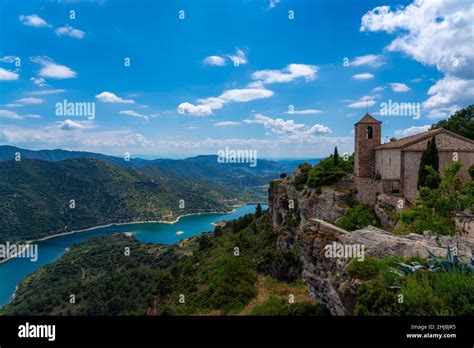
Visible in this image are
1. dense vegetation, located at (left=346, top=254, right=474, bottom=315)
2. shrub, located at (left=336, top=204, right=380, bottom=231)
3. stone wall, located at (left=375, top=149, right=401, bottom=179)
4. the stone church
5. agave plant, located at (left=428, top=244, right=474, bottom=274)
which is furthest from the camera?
stone wall, located at (left=375, top=149, right=401, bottom=179)

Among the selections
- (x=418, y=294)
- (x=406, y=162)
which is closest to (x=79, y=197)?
(x=406, y=162)

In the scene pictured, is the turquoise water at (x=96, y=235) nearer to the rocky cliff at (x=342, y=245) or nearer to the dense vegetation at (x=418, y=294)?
the rocky cliff at (x=342, y=245)

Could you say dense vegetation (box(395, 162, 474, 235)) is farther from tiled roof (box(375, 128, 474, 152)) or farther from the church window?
the church window

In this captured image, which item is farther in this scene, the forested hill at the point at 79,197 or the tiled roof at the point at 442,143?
the forested hill at the point at 79,197

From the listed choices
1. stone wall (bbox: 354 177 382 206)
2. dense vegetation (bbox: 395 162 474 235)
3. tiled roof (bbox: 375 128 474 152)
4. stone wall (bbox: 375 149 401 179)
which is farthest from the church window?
dense vegetation (bbox: 395 162 474 235)

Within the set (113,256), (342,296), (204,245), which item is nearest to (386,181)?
(342,296)

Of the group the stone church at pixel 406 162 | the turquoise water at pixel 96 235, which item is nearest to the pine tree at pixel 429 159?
the stone church at pixel 406 162

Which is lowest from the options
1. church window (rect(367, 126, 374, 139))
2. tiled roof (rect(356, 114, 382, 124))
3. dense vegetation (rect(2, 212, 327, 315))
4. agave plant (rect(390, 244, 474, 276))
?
dense vegetation (rect(2, 212, 327, 315))
